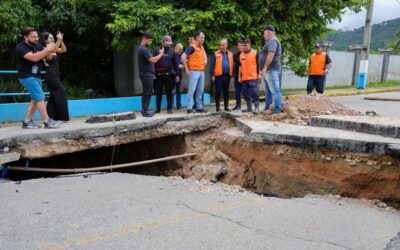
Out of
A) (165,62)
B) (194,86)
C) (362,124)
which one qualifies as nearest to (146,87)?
(165,62)

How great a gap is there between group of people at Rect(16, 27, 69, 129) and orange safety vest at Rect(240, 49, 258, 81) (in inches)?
144

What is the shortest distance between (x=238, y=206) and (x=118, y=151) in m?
3.95

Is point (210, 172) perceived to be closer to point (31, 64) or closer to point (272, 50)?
point (272, 50)

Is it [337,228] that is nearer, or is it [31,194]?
[337,228]

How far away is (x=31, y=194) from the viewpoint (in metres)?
4.78

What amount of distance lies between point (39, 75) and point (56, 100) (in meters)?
0.74

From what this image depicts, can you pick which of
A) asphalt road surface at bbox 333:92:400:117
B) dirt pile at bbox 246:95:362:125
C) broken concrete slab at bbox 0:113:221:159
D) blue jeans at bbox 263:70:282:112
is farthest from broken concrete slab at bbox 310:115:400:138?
asphalt road surface at bbox 333:92:400:117

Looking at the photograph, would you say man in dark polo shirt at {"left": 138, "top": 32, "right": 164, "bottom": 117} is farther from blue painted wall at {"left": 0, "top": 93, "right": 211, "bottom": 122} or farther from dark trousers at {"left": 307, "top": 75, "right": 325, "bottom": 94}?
dark trousers at {"left": 307, "top": 75, "right": 325, "bottom": 94}

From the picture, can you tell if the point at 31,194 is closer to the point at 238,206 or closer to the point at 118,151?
the point at 238,206

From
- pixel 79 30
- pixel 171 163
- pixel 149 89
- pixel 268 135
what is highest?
pixel 79 30

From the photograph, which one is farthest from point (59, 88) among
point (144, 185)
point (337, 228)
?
point (337, 228)

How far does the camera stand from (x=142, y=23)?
990cm

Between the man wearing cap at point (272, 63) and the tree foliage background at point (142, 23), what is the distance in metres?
2.62

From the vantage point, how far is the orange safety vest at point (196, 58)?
841 cm
